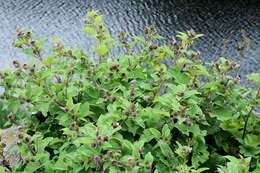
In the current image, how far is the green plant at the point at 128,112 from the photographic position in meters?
1.33

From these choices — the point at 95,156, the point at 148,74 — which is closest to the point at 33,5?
the point at 148,74

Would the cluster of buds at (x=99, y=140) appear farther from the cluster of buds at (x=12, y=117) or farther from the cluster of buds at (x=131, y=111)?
the cluster of buds at (x=12, y=117)

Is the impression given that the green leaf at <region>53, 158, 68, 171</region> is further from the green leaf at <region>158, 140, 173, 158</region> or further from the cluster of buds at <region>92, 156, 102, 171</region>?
→ the green leaf at <region>158, 140, 173, 158</region>

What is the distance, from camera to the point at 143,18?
793 centimetres

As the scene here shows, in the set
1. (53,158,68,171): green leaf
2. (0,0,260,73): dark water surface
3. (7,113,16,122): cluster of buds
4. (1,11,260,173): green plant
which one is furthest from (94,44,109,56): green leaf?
(0,0,260,73): dark water surface

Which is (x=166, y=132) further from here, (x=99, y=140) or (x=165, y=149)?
(x=99, y=140)

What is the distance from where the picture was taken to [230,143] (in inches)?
67.5

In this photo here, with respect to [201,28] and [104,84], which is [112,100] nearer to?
[104,84]

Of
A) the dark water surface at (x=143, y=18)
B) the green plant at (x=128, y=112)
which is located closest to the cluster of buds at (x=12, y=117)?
the green plant at (x=128, y=112)

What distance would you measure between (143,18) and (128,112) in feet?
21.8

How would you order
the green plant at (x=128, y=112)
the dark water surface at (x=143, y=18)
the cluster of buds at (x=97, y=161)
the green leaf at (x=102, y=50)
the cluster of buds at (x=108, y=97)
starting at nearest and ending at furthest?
the cluster of buds at (x=97, y=161)
the green plant at (x=128, y=112)
the cluster of buds at (x=108, y=97)
the green leaf at (x=102, y=50)
the dark water surface at (x=143, y=18)

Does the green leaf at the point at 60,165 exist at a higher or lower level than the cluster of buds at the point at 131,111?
lower

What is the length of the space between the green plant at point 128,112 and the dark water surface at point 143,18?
4904mm

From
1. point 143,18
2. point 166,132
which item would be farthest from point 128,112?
point 143,18
